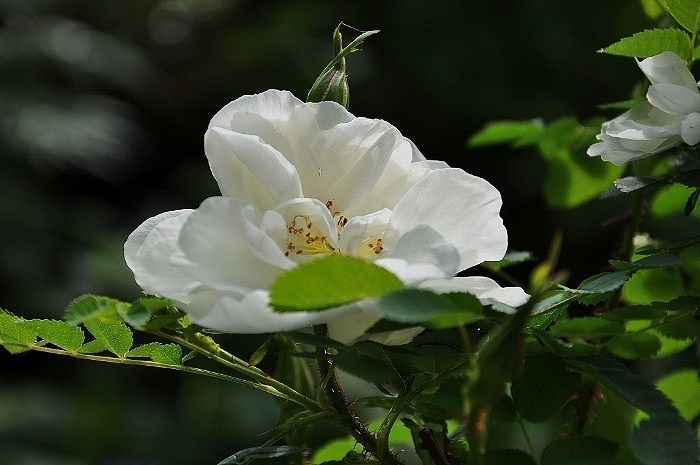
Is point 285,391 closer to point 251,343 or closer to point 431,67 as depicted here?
point 251,343

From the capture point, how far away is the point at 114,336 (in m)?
0.36

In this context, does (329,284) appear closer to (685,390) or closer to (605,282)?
(605,282)

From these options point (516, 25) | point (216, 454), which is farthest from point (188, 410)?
point (516, 25)

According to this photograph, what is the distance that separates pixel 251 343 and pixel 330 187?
1568mm

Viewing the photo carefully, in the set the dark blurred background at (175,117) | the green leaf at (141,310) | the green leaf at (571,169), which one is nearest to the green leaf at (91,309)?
the green leaf at (141,310)

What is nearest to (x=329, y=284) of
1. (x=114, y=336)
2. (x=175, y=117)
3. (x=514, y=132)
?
(x=114, y=336)

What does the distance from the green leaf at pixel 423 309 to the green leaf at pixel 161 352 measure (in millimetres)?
119

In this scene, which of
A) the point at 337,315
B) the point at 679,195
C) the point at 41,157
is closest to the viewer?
the point at 337,315

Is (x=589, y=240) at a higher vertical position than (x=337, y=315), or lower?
lower

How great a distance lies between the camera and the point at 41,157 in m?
2.70

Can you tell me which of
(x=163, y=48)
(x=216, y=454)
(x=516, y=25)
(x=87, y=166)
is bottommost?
(x=216, y=454)

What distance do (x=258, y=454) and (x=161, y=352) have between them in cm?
5

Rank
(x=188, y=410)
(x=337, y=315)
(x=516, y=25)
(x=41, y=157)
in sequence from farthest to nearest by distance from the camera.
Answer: (x=41, y=157) → (x=516, y=25) → (x=188, y=410) → (x=337, y=315)

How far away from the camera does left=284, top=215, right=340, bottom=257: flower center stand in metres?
0.33
